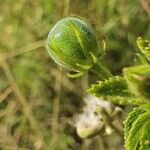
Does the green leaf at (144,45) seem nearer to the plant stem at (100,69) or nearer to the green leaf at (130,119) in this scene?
the green leaf at (130,119)

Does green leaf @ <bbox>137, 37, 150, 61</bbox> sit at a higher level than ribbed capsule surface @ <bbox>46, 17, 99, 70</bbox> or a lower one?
higher

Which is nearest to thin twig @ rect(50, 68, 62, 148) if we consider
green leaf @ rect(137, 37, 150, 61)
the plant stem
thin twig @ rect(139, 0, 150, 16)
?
thin twig @ rect(139, 0, 150, 16)

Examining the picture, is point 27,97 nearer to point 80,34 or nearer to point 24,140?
point 24,140

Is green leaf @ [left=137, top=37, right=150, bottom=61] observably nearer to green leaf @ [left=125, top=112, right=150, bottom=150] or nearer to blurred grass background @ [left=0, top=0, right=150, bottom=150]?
green leaf @ [left=125, top=112, right=150, bottom=150]

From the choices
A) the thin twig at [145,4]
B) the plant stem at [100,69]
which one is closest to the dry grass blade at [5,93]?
the thin twig at [145,4]

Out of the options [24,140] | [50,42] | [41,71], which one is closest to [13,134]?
[24,140]
